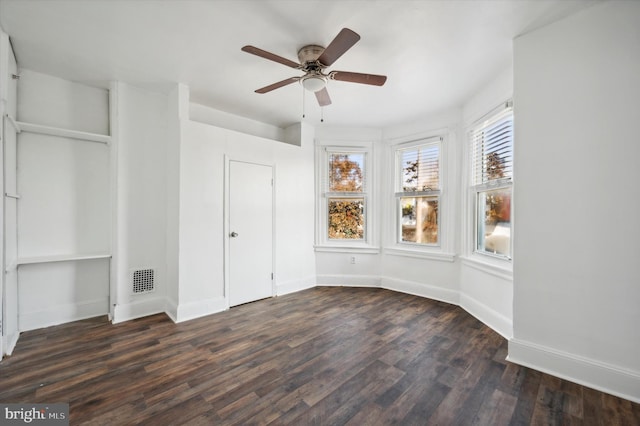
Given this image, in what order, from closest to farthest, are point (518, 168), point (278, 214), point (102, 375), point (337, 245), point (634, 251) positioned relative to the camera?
point (634, 251) → point (102, 375) → point (518, 168) → point (278, 214) → point (337, 245)

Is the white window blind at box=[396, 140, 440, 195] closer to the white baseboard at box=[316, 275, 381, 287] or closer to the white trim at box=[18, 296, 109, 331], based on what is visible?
the white baseboard at box=[316, 275, 381, 287]

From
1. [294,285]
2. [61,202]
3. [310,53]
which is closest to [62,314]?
[61,202]

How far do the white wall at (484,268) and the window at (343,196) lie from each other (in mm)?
1456

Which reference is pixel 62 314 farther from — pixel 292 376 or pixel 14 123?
pixel 292 376

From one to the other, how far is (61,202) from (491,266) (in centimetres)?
472

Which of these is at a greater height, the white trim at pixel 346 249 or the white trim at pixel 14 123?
the white trim at pixel 14 123

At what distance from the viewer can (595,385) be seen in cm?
193

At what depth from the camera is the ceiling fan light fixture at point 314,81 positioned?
2.41m

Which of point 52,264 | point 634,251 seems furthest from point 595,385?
point 52,264

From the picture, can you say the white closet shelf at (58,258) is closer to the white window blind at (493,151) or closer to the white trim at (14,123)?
the white trim at (14,123)

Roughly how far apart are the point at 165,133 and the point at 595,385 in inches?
184

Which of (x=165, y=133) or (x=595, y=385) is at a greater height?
(x=165, y=133)

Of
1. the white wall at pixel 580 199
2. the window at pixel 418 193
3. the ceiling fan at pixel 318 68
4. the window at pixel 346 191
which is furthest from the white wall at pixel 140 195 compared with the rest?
the white wall at pixel 580 199

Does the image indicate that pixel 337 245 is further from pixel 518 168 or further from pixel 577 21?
pixel 577 21
